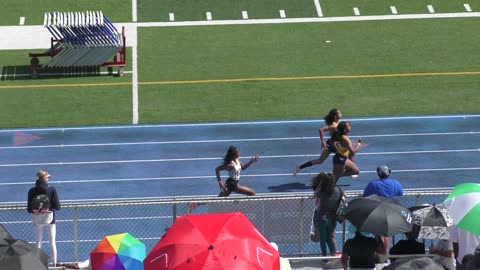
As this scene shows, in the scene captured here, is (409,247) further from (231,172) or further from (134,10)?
(134,10)

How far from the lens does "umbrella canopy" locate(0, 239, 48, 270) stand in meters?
11.7

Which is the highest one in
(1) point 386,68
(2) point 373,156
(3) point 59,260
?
(1) point 386,68

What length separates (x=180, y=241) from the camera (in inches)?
496

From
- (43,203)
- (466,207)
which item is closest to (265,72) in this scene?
(43,203)

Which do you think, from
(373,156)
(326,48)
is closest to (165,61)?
(326,48)

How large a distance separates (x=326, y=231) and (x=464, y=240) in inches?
105

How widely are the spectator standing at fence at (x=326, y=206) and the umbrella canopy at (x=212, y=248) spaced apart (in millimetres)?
2403

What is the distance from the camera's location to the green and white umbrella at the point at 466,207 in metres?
13.2

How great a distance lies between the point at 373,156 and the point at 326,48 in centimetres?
737

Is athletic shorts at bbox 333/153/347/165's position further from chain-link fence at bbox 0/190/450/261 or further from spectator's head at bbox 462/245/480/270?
spectator's head at bbox 462/245/480/270

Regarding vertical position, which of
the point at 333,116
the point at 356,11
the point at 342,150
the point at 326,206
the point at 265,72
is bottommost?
the point at 326,206

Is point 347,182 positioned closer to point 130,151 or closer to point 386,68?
point 130,151

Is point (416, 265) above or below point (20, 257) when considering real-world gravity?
below

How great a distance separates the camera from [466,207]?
44.2 feet
